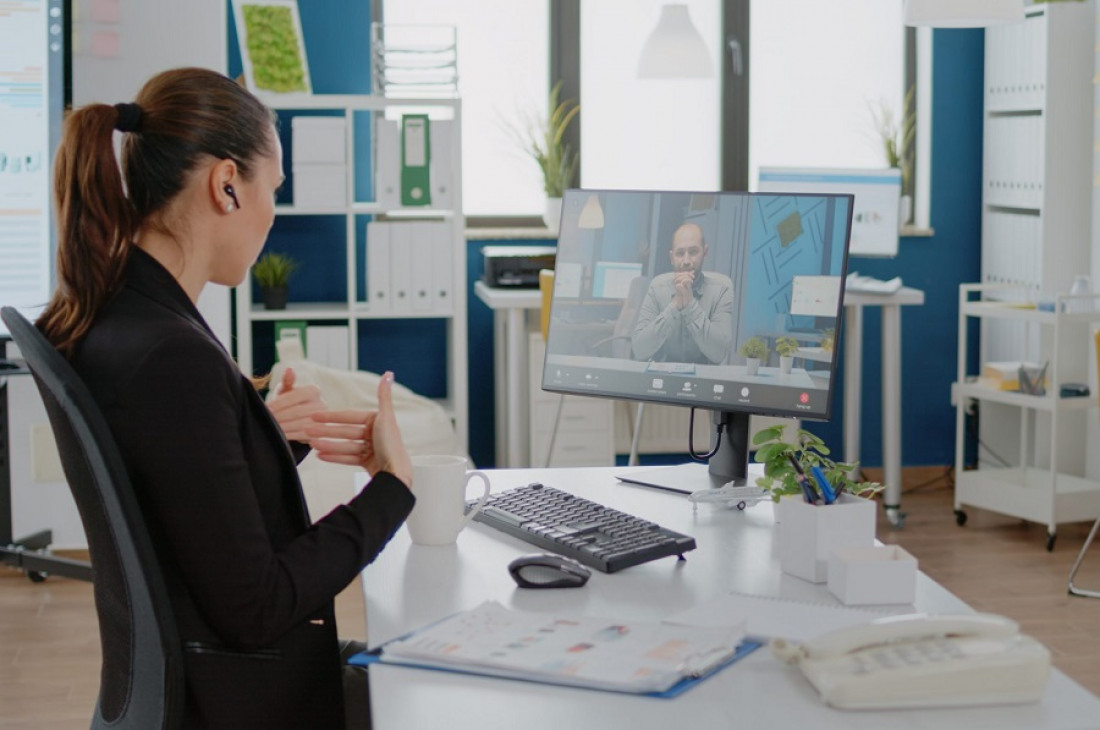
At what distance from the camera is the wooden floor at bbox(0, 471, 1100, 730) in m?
3.25

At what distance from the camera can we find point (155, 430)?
1369 millimetres

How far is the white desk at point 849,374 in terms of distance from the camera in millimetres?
4797

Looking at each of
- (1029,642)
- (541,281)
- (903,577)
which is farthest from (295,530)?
(541,281)

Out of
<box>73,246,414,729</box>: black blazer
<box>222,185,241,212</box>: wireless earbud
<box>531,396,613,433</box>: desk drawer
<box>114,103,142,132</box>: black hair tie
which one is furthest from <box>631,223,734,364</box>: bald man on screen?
<box>531,396,613,433</box>: desk drawer

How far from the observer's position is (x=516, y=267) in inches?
193

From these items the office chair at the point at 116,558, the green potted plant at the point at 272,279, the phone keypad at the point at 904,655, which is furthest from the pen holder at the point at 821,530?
the green potted plant at the point at 272,279

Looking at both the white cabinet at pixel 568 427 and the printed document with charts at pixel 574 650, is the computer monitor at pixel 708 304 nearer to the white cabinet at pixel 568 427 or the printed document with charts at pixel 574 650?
the printed document with charts at pixel 574 650

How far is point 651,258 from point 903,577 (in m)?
0.75

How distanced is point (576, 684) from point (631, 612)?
0.24 meters

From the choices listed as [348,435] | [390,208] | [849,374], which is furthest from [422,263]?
[348,435]

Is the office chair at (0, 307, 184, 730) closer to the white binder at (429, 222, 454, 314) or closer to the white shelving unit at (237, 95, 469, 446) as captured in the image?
the white shelving unit at (237, 95, 469, 446)

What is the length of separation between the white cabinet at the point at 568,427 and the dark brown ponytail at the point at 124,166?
11.2ft

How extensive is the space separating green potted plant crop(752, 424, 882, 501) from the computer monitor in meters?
0.18

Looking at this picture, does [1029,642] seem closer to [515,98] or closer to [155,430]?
[155,430]
